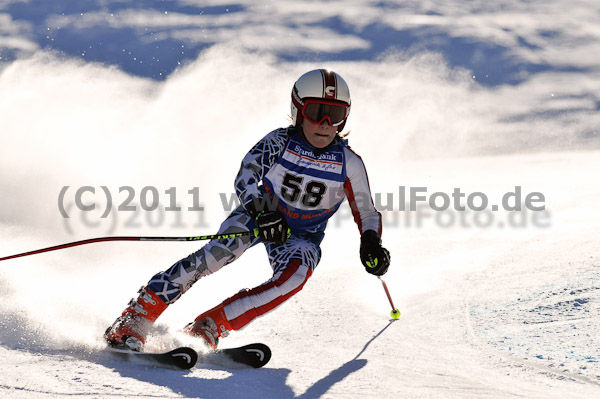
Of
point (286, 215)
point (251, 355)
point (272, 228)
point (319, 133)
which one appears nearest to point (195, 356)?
point (251, 355)

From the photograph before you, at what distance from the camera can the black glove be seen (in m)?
Result: 4.43

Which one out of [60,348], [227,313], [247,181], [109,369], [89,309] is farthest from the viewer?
[89,309]

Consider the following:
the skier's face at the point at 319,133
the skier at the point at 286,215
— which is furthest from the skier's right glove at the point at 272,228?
the skier's face at the point at 319,133

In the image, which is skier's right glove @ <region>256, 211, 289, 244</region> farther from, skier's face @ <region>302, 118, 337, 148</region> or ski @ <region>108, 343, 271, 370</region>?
skier's face @ <region>302, 118, 337, 148</region>

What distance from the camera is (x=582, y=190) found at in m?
12.1

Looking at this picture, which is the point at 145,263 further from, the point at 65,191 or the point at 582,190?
the point at 582,190

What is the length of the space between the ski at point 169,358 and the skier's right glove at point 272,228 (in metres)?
0.88

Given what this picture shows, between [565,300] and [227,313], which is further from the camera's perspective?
[565,300]

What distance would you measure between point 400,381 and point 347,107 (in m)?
1.97

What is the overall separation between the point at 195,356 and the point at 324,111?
6.35ft

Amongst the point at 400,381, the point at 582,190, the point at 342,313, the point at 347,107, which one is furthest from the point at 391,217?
the point at 400,381

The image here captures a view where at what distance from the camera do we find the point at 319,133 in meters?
4.63

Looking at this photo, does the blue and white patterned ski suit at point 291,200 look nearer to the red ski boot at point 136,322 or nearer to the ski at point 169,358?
the red ski boot at point 136,322

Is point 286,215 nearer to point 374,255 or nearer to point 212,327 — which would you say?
point 374,255
